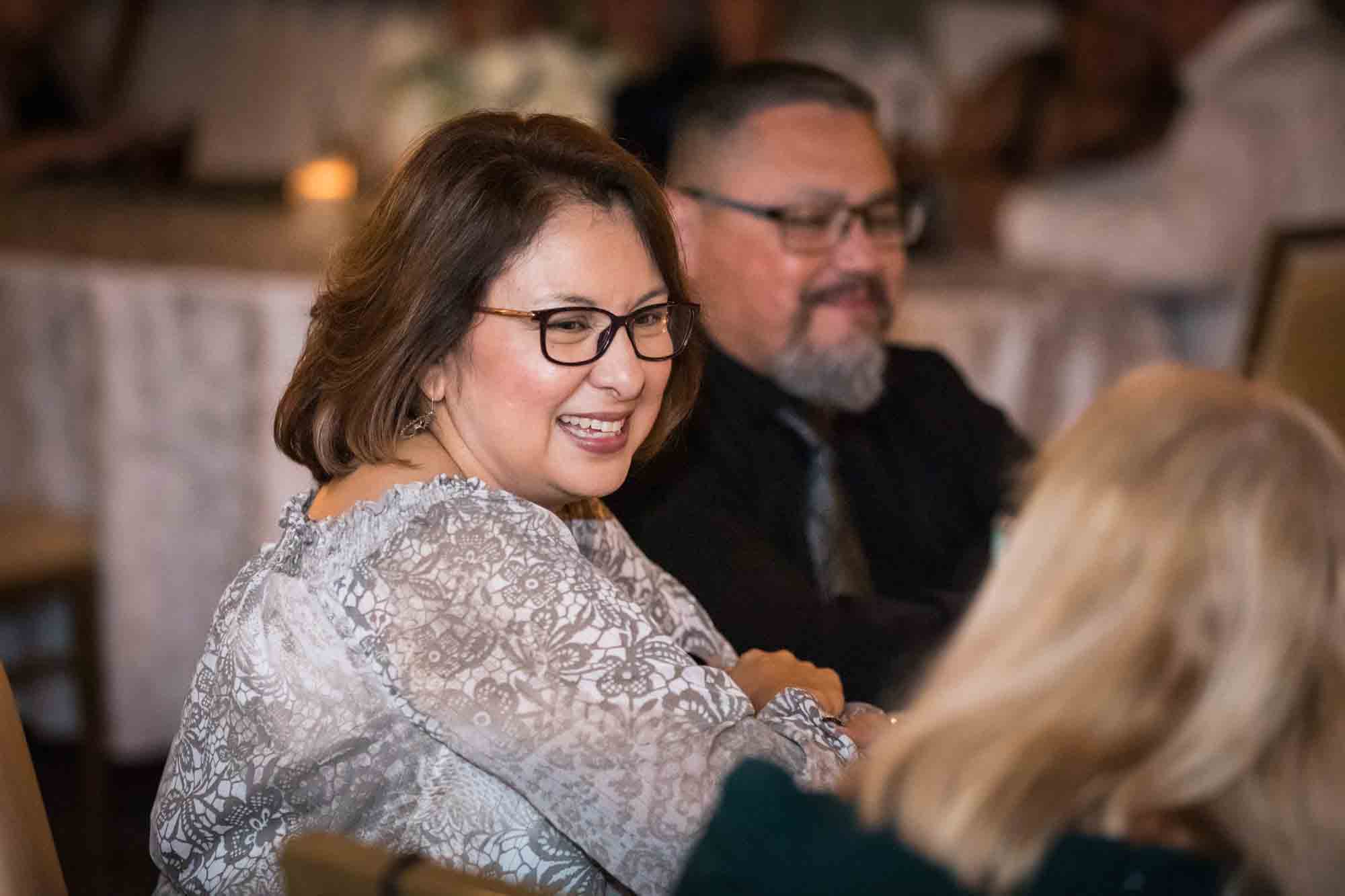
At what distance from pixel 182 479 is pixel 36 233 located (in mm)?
834

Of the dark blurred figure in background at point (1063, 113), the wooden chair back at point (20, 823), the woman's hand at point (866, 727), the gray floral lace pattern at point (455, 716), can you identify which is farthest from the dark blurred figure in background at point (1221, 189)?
the wooden chair back at point (20, 823)

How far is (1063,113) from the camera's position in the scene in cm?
432

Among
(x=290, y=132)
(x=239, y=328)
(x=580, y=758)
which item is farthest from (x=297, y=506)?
(x=290, y=132)

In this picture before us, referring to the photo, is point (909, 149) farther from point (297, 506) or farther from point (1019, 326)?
point (297, 506)

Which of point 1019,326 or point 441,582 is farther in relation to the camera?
point 1019,326

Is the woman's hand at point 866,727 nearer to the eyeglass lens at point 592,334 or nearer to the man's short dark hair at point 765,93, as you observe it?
the eyeglass lens at point 592,334

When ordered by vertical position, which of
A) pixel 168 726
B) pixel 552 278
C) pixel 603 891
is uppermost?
pixel 552 278

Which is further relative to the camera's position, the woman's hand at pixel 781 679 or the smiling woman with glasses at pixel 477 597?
the woman's hand at pixel 781 679

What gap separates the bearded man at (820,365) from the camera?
1.92 meters

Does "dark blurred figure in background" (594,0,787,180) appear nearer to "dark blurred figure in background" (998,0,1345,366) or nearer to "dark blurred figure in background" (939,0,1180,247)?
"dark blurred figure in background" (939,0,1180,247)

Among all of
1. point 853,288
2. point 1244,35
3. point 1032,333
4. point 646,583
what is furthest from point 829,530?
point 1244,35

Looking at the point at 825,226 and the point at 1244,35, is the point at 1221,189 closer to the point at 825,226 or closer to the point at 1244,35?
the point at 1244,35

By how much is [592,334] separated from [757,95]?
0.79m

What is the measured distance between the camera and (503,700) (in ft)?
3.75
